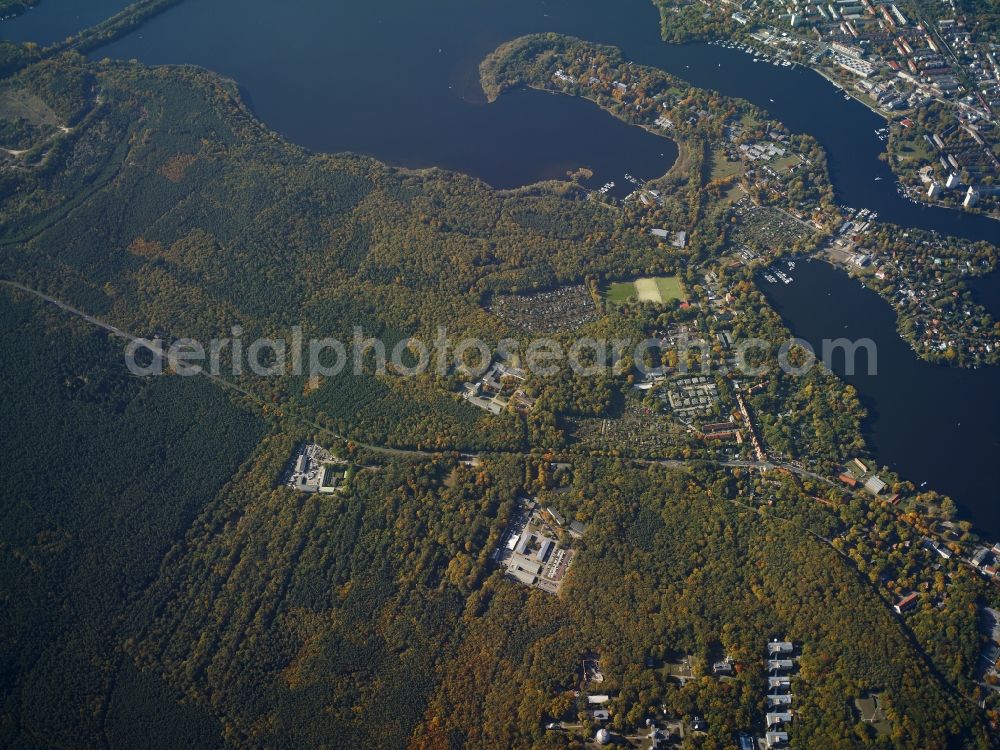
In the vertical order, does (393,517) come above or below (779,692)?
above

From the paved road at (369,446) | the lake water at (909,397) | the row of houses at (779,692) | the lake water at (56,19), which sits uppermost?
the lake water at (56,19)

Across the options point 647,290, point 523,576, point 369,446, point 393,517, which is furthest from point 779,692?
point 647,290

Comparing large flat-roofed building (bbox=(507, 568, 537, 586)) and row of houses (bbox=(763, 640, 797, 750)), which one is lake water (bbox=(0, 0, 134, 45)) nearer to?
large flat-roofed building (bbox=(507, 568, 537, 586))

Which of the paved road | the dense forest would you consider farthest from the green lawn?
the paved road

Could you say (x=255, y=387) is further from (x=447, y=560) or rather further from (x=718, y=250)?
(x=718, y=250)

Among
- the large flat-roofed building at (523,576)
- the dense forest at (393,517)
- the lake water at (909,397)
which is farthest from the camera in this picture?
the lake water at (909,397)

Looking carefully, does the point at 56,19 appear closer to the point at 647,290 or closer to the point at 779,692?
the point at 647,290

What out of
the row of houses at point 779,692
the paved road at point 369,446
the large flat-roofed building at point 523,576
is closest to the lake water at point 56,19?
the paved road at point 369,446

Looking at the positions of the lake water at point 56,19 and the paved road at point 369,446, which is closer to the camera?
the paved road at point 369,446

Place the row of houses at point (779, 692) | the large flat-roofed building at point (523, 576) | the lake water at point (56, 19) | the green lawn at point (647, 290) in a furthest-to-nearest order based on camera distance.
Result: 1. the lake water at point (56, 19)
2. the green lawn at point (647, 290)
3. the large flat-roofed building at point (523, 576)
4. the row of houses at point (779, 692)

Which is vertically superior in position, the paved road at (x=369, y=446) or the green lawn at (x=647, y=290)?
the green lawn at (x=647, y=290)

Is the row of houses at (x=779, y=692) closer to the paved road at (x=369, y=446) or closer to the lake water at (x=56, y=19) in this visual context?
the paved road at (x=369, y=446)

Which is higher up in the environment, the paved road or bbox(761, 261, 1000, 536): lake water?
bbox(761, 261, 1000, 536): lake water
